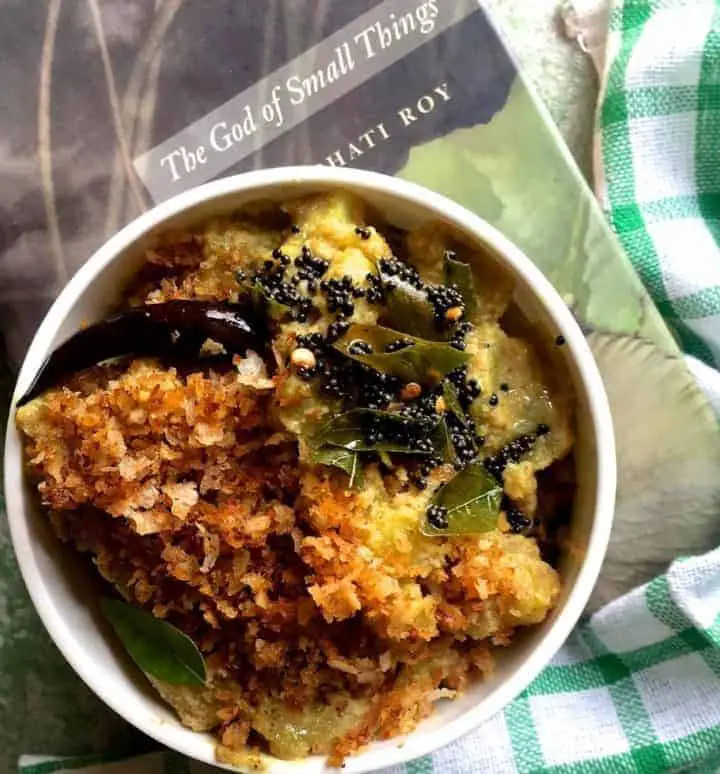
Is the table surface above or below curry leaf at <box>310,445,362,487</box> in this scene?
below

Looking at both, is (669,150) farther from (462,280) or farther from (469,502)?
(469,502)

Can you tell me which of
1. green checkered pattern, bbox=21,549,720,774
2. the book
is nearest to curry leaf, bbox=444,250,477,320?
the book

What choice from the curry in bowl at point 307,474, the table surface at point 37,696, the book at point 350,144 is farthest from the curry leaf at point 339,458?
the table surface at point 37,696

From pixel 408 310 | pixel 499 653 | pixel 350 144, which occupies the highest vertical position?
pixel 350 144

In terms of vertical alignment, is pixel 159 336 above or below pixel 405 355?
above

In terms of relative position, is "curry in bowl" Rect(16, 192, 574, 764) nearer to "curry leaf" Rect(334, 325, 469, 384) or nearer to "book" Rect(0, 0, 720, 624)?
"curry leaf" Rect(334, 325, 469, 384)

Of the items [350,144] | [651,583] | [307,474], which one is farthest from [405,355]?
[651,583]
